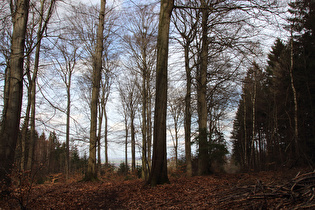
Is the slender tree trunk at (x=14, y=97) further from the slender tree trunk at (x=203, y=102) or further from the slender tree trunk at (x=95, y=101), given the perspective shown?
the slender tree trunk at (x=203, y=102)

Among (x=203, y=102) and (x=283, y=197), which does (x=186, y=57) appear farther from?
(x=283, y=197)

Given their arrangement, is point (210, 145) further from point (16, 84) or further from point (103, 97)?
point (103, 97)

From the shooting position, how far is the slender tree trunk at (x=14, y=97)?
475cm

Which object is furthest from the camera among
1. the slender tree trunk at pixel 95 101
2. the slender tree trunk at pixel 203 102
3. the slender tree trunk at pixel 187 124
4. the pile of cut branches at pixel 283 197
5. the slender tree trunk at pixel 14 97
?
the slender tree trunk at pixel 187 124

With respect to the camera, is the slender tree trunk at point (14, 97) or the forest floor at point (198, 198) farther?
the slender tree trunk at point (14, 97)

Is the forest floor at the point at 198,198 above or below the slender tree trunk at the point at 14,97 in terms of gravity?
below

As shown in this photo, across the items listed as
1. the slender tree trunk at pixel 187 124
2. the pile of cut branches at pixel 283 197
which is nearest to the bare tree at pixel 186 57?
the slender tree trunk at pixel 187 124

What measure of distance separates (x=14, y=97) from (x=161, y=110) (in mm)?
3884

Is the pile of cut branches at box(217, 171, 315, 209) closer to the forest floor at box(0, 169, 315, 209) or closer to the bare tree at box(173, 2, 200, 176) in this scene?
the forest floor at box(0, 169, 315, 209)

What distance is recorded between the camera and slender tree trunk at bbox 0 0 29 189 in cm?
475

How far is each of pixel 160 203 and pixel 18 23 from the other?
5494 mm

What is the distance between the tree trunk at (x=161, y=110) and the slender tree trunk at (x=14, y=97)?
3.61 meters

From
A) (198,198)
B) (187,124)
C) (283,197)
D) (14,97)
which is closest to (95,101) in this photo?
(187,124)

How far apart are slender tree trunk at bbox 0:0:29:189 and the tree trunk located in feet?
11.8
